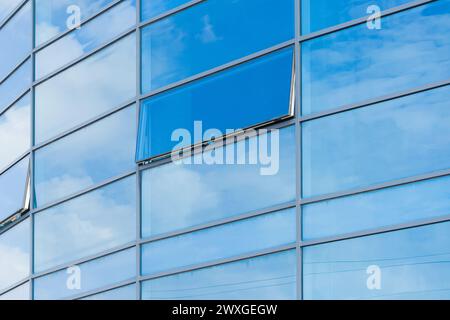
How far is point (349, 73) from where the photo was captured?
11656mm

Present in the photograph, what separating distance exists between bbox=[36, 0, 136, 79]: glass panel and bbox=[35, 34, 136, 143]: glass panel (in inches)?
7.2

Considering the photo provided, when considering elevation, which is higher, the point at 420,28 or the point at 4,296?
the point at 420,28

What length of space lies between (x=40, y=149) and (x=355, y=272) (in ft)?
19.1

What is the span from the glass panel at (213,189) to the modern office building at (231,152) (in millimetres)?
19

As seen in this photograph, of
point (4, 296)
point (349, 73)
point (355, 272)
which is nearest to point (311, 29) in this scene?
point (349, 73)

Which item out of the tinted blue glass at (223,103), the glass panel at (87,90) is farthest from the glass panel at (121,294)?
the glass panel at (87,90)

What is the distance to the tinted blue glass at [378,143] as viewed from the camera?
10.9 m

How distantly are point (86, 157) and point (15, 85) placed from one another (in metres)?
2.59

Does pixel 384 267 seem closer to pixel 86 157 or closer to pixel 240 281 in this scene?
pixel 240 281

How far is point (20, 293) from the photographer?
15586 mm

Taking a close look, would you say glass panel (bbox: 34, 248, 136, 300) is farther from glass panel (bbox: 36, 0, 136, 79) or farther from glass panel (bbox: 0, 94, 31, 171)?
glass panel (bbox: 36, 0, 136, 79)

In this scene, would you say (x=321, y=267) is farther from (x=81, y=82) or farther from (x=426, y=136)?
(x=81, y=82)

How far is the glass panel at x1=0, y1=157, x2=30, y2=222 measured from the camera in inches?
612
